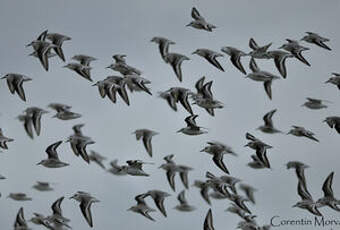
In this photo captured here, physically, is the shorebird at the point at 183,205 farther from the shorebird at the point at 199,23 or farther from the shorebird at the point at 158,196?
the shorebird at the point at 199,23

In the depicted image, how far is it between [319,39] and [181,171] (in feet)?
12.1

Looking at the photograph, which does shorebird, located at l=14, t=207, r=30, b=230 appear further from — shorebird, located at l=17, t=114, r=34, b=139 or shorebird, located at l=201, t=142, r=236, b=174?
shorebird, located at l=201, t=142, r=236, b=174

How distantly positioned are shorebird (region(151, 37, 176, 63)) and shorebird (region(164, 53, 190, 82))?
13cm

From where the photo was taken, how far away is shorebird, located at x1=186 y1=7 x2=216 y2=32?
19800mm

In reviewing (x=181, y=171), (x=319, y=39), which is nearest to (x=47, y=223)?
(x=181, y=171)

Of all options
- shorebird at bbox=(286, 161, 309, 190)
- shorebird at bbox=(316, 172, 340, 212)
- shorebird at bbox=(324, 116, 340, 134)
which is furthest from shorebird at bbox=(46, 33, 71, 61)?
shorebird at bbox=(316, 172, 340, 212)

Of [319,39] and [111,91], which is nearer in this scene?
[319,39]

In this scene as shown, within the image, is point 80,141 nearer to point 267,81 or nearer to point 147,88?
point 147,88

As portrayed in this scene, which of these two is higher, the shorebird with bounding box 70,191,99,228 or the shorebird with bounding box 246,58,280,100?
the shorebird with bounding box 246,58,280,100

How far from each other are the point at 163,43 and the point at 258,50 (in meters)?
1.89

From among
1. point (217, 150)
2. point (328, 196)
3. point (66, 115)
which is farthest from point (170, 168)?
point (328, 196)

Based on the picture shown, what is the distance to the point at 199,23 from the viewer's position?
66.1 ft

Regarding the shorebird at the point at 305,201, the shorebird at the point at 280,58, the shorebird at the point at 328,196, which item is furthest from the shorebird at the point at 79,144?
the shorebird at the point at 328,196

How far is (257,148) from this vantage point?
1992 cm
